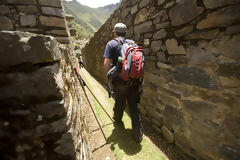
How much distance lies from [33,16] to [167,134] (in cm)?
331

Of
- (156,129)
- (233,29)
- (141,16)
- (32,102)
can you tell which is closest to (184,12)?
(233,29)

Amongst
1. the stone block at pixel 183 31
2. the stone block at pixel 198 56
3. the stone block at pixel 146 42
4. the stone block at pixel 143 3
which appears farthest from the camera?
the stone block at pixel 146 42

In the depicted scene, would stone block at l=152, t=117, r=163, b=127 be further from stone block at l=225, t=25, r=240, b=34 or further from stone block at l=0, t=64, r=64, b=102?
stone block at l=0, t=64, r=64, b=102

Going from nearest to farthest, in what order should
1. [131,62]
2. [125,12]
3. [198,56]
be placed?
[198,56] < [131,62] < [125,12]

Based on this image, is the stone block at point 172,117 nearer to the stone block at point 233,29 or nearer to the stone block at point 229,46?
the stone block at point 229,46

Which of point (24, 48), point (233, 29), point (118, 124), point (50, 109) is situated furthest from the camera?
point (118, 124)

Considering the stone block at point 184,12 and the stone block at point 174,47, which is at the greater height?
the stone block at point 184,12

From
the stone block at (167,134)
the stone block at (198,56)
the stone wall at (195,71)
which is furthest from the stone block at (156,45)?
the stone block at (167,134)

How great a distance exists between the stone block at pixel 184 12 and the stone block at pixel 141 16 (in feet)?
2.01

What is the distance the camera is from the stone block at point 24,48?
1.81 ft

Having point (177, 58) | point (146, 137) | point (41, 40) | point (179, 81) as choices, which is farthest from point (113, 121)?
point (41, 40)

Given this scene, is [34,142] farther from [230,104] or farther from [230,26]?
[230,26]

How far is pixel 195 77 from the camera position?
1.61 meters

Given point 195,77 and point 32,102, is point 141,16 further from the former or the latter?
point 32,102
